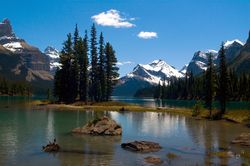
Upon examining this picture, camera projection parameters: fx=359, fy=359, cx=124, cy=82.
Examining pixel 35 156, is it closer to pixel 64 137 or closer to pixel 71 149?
pixel 71 149

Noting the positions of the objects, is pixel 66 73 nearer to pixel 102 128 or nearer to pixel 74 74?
pixel 74 74

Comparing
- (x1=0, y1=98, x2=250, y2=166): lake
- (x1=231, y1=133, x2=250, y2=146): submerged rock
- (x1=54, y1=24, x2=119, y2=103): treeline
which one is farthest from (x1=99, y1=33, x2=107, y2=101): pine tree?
(x1=231, y1=133, x2=250, y2=146): submerged rock

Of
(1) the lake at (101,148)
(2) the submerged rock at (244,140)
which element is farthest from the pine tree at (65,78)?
(2) the submerged rock at (244,140)

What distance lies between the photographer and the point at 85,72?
A: 401ft

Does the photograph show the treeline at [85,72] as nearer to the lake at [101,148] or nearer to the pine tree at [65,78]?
the pine tree at [65,78]

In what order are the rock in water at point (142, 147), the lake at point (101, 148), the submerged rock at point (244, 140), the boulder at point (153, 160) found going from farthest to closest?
the submerged rock at point (244, 140) → the rock in water at point (142, 147) → the lake at point (101, 148) → the boulder at point (153, 160)

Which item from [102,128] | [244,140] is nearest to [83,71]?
[102,128]

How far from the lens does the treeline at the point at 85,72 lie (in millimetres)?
123688

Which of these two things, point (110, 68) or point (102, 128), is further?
point (110, 68)

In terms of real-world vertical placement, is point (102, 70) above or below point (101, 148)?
above

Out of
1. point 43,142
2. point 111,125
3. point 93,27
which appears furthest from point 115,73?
point 43,142

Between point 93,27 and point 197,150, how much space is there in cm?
10245

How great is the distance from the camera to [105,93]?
127 meters

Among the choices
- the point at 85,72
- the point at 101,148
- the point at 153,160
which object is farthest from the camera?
the point at 85,72
